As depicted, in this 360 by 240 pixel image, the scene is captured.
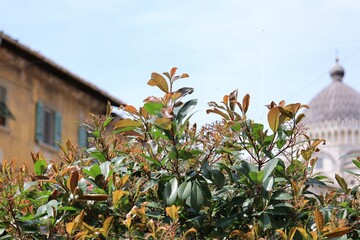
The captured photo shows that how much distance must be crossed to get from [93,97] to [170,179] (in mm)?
17692

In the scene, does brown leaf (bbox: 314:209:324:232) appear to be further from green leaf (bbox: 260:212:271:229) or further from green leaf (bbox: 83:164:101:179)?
green leaf (bbox: 83:164:101:179)

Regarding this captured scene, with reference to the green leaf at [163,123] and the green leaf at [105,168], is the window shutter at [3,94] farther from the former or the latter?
the green leaf at [163,123]

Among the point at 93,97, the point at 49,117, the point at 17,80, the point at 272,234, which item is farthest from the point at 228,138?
the point at 93,97

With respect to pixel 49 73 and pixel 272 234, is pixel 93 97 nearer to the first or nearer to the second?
pixel 49 73

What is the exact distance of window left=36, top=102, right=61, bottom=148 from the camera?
17.6 m

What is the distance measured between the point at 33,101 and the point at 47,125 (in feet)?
2.72

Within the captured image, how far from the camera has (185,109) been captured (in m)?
2.70

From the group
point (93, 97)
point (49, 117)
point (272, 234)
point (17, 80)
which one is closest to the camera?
point (272, 234)

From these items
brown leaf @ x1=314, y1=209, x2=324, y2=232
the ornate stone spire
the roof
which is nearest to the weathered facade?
the roof

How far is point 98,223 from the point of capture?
8.64 ft

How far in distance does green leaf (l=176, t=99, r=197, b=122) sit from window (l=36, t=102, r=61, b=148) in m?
15.0

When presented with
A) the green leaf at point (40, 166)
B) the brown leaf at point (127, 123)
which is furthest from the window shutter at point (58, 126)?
the brown leaf at point (127, 123)

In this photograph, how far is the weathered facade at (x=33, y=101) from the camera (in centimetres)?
1667

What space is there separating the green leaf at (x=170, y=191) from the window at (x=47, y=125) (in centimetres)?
1506
